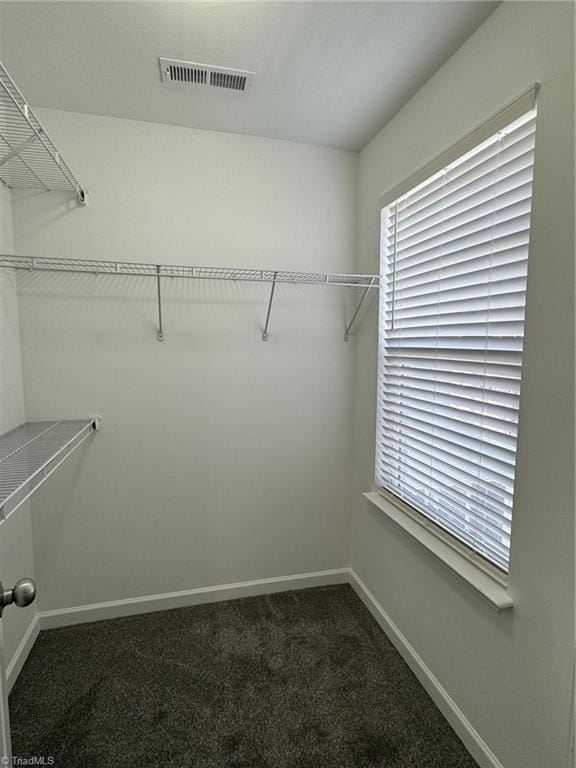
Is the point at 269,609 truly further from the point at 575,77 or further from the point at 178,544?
the point at 575,77

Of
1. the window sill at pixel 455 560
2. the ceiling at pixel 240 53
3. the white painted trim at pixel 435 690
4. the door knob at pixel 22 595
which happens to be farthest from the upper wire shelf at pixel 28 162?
the white painted trim at pixel 435 690

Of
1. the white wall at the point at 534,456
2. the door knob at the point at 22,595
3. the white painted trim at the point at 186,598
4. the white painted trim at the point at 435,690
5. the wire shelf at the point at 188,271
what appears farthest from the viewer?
the white painted trim at the point at 186,598

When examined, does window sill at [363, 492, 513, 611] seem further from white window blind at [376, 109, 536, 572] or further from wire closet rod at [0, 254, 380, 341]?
wire closet rod at [0, 254, 380, 341]

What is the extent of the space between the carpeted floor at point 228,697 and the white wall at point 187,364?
0.26m

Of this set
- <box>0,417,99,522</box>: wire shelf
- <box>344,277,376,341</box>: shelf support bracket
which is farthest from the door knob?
<box>344,277,376,341</box>: shelf support bracket

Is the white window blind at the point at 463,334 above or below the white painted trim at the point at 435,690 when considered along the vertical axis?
above

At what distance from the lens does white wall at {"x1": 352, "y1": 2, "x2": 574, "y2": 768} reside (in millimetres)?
1020

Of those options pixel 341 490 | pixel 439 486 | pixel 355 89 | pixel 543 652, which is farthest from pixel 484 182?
pixel 341 490

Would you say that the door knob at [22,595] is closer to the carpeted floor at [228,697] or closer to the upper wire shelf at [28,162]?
the carpeted floor at [228,697]

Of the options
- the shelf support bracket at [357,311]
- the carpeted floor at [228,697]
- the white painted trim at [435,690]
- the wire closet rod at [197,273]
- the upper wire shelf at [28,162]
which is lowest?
the carpeted floor at [228,697]

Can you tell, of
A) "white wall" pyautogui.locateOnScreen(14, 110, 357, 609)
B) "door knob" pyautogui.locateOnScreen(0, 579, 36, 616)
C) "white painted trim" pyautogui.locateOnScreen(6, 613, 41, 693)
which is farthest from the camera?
"white wall" pyautogui.locateOnScreen(14, 110, 357, 609)

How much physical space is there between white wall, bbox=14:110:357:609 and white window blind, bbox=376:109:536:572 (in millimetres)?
478

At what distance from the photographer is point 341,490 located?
2291 mm

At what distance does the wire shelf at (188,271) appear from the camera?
1.70m
